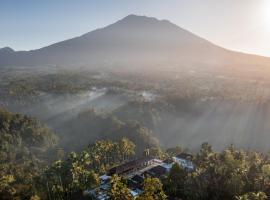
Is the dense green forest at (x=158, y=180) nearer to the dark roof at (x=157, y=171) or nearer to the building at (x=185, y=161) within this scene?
the building at (x=185, y=161)

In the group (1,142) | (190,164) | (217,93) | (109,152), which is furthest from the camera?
(217,93)

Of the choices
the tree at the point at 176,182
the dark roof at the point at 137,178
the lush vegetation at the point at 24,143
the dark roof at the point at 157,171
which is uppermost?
the tree at the point at 176,182

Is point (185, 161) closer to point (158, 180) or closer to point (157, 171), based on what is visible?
point (157, 171)

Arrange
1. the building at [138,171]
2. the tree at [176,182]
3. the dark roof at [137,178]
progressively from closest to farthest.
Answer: the tree at [176,182] → the building at [138,171] → the dark roof at [137,178]

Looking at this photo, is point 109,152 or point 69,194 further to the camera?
point 109,152

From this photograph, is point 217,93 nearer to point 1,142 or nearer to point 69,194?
point 1,142

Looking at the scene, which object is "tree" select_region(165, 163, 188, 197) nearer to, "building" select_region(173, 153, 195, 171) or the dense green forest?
the dense green forest

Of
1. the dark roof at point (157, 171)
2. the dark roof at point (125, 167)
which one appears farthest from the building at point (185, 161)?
the dark roof at point (125, 167)

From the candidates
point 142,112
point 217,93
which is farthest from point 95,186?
point 217,93
